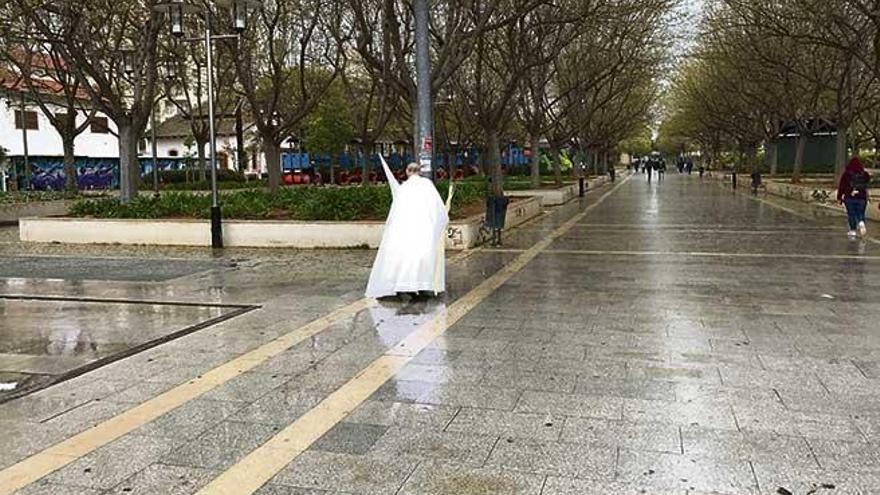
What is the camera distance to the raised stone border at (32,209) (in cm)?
2192

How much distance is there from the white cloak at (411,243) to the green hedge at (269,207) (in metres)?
6.04

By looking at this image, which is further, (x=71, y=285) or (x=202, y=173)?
(x=202, y=173)

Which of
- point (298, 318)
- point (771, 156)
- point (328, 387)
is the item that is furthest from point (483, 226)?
point (771, 156)

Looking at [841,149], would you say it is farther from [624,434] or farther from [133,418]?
[133,418]

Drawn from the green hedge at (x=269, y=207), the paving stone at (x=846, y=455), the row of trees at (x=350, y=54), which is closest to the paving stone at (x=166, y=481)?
the paving stone at (x=846, y=455)

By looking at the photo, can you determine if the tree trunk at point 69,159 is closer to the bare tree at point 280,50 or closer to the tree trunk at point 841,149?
the bare tree at point 280,50

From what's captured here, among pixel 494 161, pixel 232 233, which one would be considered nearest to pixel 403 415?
pixel 232 233

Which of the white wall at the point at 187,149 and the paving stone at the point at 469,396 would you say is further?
the white wall at the point at 187,149

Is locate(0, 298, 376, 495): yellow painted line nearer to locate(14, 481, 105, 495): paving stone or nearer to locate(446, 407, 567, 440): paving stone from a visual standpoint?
locate(14, 481, 105, 495): paving stone

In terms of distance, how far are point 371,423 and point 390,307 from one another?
12.4 feet

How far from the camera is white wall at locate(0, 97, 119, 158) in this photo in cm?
4881

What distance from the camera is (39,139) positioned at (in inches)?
1993

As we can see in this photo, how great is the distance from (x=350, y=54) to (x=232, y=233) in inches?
667

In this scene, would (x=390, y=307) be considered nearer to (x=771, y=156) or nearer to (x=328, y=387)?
(x=328, y=387)
